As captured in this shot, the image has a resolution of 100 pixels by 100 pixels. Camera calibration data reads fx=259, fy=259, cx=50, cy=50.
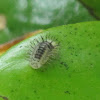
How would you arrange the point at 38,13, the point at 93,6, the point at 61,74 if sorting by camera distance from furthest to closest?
the point at 38,13 → the point at 93,6 → the point at 61,74

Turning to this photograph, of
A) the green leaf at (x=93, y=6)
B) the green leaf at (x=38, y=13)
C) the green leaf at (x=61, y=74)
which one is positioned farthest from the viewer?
the green leaf at (x=38, y=13)

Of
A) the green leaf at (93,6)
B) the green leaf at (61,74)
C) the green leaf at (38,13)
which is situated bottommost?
the green leaf at (38,13)

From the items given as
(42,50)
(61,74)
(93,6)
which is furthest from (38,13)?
(61,74)

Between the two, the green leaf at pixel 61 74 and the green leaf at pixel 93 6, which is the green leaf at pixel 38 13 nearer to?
the green leaf at pixel 93 6

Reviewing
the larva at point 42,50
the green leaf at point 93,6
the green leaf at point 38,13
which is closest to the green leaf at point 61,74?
the larva at point 42,50

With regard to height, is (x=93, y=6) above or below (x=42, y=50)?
below

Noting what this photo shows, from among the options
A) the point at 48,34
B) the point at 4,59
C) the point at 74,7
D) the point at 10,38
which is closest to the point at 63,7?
the point at 74,7

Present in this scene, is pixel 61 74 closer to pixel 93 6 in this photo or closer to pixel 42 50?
pixel 42 50
